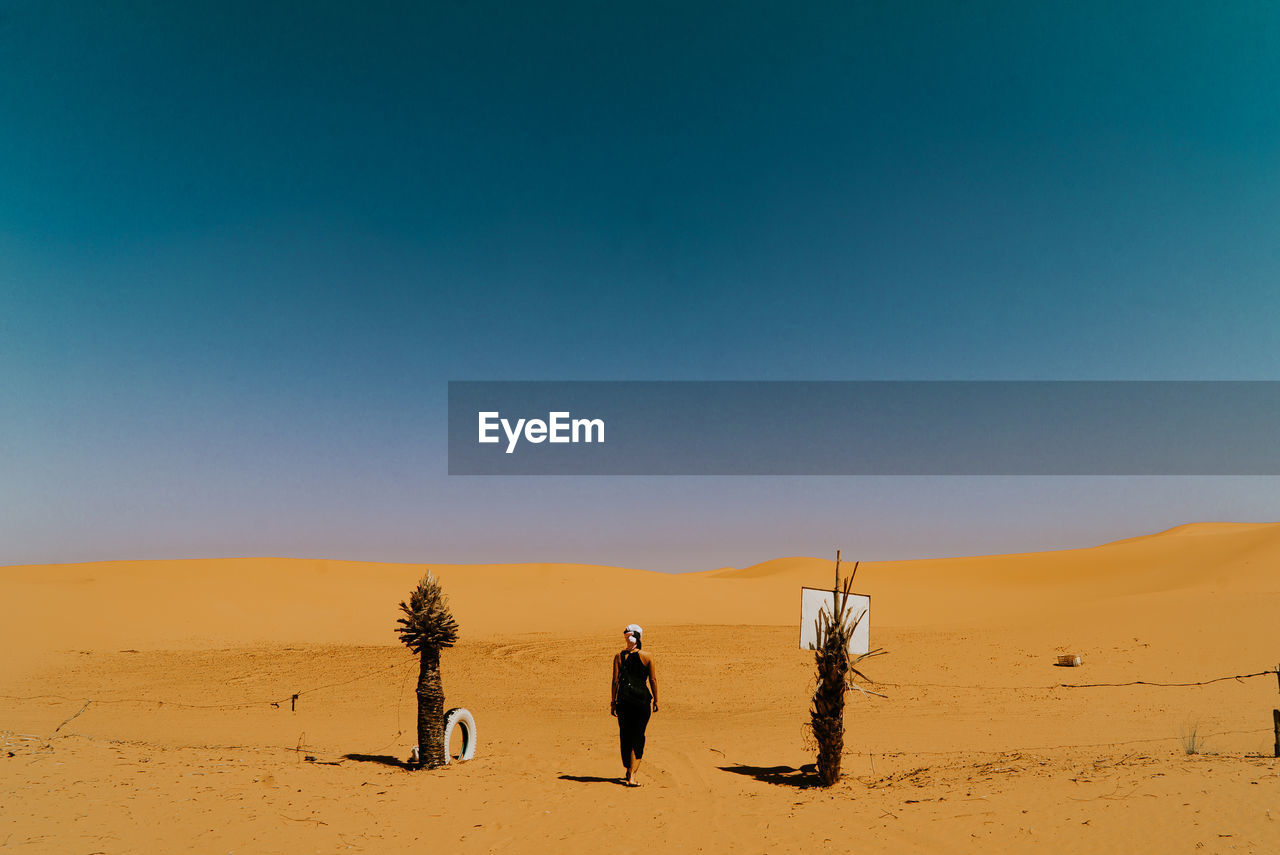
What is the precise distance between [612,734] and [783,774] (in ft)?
14.4

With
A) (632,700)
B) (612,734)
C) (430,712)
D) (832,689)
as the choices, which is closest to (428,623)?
(430,712)

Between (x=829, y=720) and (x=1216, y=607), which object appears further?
(x=1216, y=607)

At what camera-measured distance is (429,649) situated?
31.3 ft

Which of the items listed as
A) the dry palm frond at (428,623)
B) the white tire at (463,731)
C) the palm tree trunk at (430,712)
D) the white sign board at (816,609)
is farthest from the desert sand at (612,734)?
the white sign board at (816,609)

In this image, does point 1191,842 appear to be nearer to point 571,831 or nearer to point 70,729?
point 571,831

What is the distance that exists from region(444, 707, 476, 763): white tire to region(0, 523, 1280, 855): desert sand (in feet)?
1.55

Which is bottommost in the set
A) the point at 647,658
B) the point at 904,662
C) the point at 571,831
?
the point at 904,662

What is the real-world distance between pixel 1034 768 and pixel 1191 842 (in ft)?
9.50

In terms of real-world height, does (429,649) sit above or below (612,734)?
above

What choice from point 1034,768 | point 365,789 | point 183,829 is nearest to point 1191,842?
point 1034,768

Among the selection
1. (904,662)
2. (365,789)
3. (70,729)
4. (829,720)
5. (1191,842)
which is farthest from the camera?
(904,662)

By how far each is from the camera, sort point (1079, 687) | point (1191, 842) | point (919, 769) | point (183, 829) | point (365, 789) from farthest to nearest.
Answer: point (1079, 687), point (919, 769), point (365, 789), point (183, 829), point (1191, 842)

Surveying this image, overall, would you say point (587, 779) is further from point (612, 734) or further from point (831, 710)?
point (612, 734)

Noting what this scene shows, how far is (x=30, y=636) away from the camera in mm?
25859
